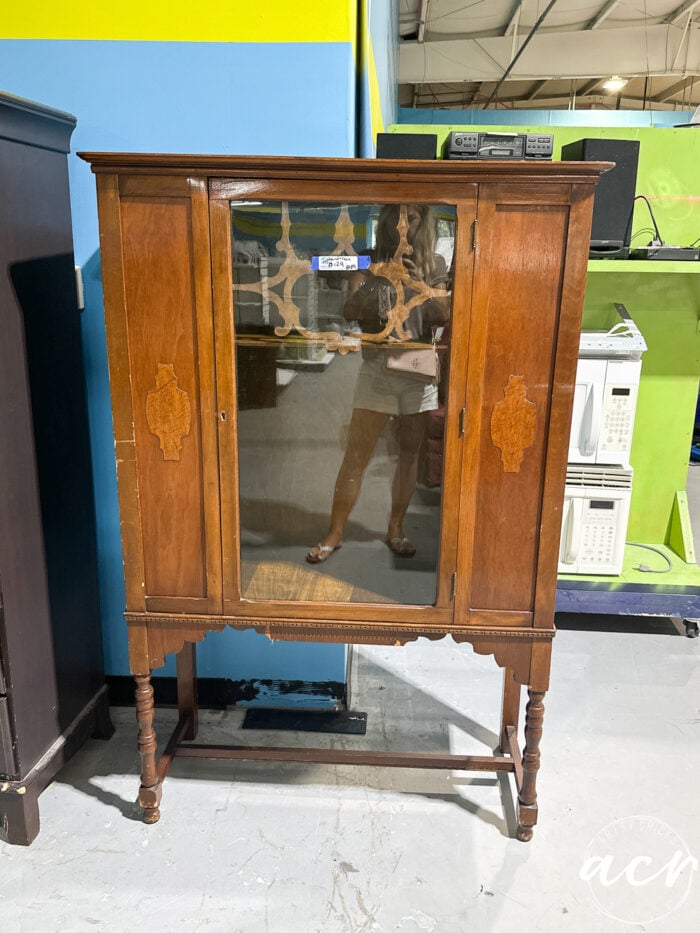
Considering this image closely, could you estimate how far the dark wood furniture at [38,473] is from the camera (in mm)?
1681

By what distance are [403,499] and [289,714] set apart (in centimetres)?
101

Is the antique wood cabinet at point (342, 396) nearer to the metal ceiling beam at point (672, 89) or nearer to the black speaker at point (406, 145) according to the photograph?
the black speaker at point (406, 145)

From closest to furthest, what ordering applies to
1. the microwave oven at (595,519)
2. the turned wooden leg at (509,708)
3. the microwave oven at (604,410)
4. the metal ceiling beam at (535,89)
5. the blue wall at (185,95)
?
the blue wall at (185,95) → the turned wooden leg at (509,708) → the microwave oven at (604,410) → the microwave oven at (595,519) → the metal ceiling beam at (535,89)

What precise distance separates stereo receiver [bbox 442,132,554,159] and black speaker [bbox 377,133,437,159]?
0.50 feet

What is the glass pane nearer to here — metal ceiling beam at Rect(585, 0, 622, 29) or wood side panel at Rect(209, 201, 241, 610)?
wood side panel at Rect(209, 201, 241, 610)

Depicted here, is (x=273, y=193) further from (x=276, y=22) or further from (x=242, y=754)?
(x=242, y=754)

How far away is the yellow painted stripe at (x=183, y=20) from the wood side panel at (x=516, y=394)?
864 millimetres

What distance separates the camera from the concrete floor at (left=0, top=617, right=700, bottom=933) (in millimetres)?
1578

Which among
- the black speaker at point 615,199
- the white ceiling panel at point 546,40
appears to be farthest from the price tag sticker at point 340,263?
the white ceiling panel at point 546,40

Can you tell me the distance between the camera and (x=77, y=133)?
6.45 ft

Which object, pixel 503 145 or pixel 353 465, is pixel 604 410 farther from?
pixel 353 465

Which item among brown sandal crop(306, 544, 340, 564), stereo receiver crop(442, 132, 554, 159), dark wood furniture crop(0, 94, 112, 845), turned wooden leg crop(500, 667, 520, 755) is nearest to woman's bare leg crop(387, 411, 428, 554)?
brown sandal crop(306, 544, 340, 564)

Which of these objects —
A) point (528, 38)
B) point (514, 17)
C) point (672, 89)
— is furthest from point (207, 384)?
point (672, 89)

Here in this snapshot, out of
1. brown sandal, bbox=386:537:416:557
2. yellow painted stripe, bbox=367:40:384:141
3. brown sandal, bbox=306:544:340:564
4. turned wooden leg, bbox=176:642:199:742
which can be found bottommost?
turned wooden leg, bbox=176:642:199:742
